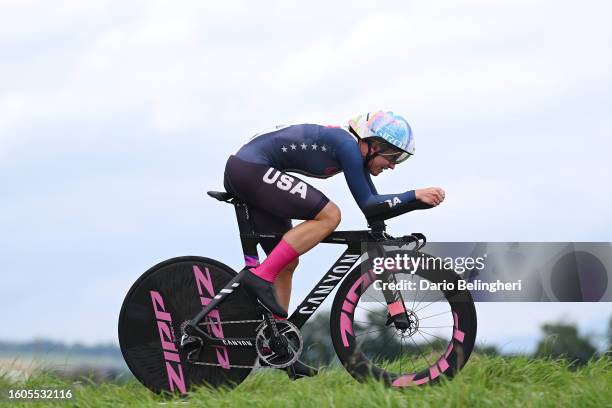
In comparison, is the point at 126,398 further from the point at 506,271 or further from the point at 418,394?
the point at 506,271

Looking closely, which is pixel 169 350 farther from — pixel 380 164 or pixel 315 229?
pixel 380 164

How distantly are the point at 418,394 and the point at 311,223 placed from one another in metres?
1.74

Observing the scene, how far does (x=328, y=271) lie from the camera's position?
912 cm

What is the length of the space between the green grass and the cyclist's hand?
1.45m

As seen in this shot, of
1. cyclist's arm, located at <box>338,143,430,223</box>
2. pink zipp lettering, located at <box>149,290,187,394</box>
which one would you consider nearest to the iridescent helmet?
cyclist's arm, located at <box>338,143,430,223</box>

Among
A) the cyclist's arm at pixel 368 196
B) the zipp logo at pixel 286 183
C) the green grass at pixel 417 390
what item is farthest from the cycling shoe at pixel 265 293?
the cyclist's arm at pixel 368 196

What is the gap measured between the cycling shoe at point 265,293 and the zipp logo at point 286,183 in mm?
812

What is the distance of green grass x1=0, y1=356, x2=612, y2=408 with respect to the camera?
303 inches

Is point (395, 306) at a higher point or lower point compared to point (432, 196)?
lower

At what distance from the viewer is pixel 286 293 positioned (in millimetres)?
9398

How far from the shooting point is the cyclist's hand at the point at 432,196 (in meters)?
8.65

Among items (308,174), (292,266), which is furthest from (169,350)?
(308,174)

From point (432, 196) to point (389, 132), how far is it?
0.66 metres

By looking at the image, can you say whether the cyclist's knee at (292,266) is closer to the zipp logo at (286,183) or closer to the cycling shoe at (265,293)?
the cycling shoe at (265,293)
